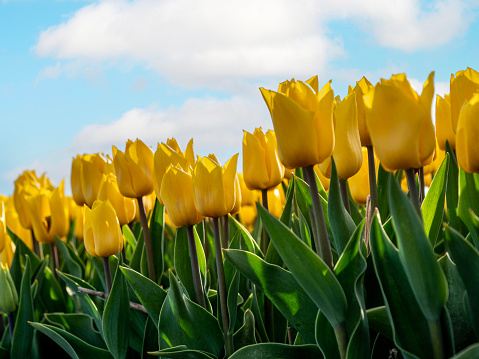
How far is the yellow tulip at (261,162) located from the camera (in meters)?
1.79

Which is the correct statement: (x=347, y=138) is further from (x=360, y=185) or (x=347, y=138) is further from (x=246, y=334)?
(x=360, y=185)

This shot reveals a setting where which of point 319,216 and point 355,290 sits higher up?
point 319,216

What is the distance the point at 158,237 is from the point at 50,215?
0.98 metres

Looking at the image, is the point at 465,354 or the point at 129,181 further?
the point at 129,181

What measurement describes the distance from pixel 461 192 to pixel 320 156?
0.50 metres

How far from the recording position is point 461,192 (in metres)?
1.44

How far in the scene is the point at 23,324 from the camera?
2234 millimetres

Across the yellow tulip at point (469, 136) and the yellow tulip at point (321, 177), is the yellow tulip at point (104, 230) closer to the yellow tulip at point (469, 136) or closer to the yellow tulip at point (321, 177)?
the yellow tulip at point (321, 177)

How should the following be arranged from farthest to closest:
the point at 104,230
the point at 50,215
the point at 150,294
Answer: the point at 50,215 → the point at 104,230 → the point at 150,294

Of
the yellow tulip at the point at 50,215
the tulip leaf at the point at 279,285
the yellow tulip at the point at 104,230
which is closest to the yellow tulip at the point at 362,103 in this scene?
the tulip leaf at the point at 279,285

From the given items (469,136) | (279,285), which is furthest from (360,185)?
(469,136)

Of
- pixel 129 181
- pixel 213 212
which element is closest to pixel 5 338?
pixel 129 181

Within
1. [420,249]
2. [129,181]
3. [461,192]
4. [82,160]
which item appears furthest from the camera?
[82,160]

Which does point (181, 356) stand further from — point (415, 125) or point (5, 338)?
point (5, 338)
